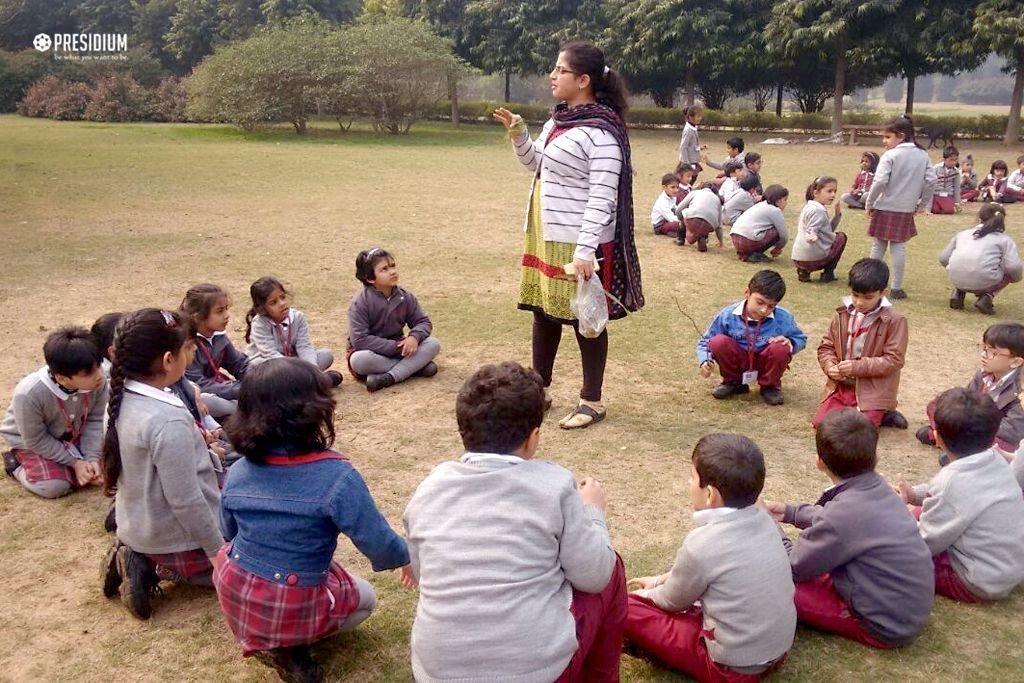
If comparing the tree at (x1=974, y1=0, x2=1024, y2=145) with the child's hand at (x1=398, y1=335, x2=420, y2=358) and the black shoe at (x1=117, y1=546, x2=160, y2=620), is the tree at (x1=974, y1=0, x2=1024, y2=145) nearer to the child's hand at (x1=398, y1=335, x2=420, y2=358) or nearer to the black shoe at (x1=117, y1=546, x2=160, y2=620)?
the child's hand at (x1=398, y1=335, x2=420, y2=358)

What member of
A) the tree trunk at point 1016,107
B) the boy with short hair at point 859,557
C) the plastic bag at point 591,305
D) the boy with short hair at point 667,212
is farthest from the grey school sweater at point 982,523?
the tree trunk at point 1016,107

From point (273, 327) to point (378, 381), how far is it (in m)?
0.67

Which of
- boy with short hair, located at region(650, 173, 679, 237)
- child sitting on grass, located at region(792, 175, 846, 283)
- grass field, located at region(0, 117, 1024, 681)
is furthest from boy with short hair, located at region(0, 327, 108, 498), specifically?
boy with short hair, located at region(650, 173, 679, 237)

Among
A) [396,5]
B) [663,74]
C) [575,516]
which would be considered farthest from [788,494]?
[396,5]

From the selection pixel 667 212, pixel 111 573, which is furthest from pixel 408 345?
pixel 667 212

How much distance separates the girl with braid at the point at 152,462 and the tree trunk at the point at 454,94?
25081mm

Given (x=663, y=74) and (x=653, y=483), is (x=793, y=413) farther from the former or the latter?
(x=663, y=74)

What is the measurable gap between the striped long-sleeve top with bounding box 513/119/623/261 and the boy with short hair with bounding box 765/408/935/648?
1563mm

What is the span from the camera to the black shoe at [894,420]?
4.42 m

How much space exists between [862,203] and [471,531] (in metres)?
10.6

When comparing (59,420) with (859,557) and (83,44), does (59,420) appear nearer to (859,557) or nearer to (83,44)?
(859,557)

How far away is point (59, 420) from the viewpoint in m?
3.65

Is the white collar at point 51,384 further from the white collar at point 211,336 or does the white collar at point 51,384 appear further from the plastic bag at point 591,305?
the plastic bag at point 591,305

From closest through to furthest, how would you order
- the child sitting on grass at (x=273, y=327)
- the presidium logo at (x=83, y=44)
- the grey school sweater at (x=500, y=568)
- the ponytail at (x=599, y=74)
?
the grey school sweater at (x=500, y=568) → the ponytail at (x=599, y=74) → the child sitting on grass at (x=273, y=327) → the presidium logo at (x=83, y=44)
